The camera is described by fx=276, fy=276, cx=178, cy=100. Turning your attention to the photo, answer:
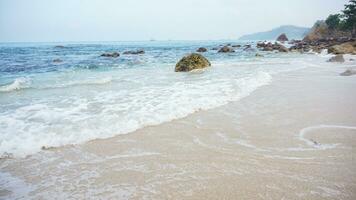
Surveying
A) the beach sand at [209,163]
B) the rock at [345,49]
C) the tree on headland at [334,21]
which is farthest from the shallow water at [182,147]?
the tree on headland at [334,21]

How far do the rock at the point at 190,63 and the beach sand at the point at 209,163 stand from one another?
11.1 m

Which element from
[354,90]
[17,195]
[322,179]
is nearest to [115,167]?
[17,195]

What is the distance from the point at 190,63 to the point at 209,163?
14.1 meters

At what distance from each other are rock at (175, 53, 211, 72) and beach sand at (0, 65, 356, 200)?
11.1m

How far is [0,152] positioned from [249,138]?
4.51 m

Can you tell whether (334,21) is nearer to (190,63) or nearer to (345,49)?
(345,49)

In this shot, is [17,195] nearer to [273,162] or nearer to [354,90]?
[273,162]

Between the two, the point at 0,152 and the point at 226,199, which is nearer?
the point at 226,199

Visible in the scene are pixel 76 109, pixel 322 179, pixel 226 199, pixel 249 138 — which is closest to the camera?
pixel 226 199

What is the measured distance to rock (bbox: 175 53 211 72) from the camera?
58.0 ft

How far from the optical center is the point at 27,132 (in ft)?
19.0

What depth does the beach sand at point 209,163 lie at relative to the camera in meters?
3.49

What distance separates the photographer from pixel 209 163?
4.25 metres

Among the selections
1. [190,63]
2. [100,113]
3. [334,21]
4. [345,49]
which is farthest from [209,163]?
[334,21]
